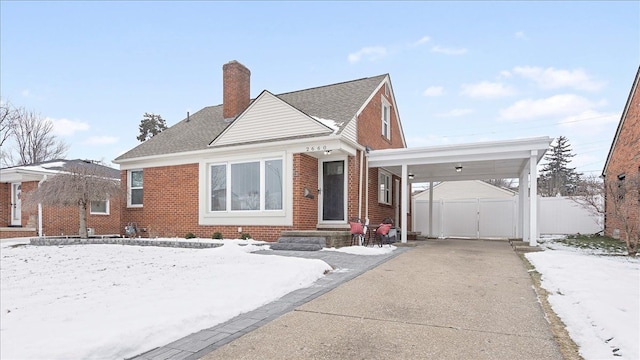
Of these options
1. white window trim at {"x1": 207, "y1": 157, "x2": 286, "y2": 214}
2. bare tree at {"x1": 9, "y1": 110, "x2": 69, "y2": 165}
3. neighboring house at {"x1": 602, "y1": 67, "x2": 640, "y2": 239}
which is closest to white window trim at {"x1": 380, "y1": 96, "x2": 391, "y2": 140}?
white window trim at {"x1": 207, "y1": 157, "x2": 286, "y2": 214}

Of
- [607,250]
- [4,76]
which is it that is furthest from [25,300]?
[4,76]

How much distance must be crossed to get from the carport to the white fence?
9.51ft

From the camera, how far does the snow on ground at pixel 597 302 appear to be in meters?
3.21

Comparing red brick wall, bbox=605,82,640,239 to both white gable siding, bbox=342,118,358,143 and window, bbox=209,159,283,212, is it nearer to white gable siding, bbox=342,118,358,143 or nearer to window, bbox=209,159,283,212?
white gable siding, bbox=342,118,358,143

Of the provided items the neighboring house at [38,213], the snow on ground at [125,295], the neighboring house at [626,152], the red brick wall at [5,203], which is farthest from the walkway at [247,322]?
the red brick wall at [5,203]

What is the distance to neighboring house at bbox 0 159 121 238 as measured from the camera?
14.8 metres

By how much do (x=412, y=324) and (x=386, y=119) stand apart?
1233cm

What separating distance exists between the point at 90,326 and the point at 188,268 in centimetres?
331

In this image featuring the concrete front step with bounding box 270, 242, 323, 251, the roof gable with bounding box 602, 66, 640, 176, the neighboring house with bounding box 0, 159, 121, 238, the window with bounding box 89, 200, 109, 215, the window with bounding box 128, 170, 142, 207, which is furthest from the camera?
the window with bounding box 89, 200, 109, 215

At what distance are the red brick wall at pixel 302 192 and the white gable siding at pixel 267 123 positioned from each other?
3.09ft

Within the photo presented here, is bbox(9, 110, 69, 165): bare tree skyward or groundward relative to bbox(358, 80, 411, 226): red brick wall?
skyward

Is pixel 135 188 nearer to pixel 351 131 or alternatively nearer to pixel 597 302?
pixel 351 131

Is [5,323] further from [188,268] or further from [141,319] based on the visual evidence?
[188,268]

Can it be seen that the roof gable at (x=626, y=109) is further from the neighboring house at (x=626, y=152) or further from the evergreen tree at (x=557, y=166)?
the evergreen tree at (x=557, y=166)
